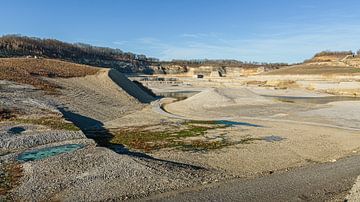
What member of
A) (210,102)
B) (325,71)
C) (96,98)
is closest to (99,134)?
(96,98)

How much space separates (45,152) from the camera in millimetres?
21641

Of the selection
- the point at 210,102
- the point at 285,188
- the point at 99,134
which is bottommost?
the point at 210,102

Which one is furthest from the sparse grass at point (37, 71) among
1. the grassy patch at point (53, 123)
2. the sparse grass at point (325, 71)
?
the sparse grass at point (325, 71)

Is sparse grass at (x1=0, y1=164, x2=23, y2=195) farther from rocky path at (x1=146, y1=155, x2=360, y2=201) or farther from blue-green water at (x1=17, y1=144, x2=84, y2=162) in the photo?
rocky path at (x1=146, y1=155, x2=360, y2=201)

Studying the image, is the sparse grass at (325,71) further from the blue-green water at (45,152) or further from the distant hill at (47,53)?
the blue-green water at (45,152)

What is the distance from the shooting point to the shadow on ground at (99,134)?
21.3 meters

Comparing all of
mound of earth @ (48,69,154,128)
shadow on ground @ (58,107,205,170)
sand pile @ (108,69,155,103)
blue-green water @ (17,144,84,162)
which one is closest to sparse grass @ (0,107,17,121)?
shadow on ground @ (58,107,205,170)

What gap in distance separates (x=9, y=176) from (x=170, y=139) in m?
12.5

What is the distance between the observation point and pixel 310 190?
16047 millimetres

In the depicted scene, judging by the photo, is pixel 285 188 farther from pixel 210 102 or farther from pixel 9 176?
pixel 210 102

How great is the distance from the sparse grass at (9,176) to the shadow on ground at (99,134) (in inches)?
238

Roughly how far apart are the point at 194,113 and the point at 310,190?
98.0ft

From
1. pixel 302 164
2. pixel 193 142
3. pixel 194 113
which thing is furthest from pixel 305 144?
pixel 194 113

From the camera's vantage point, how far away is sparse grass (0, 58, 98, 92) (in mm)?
46000
